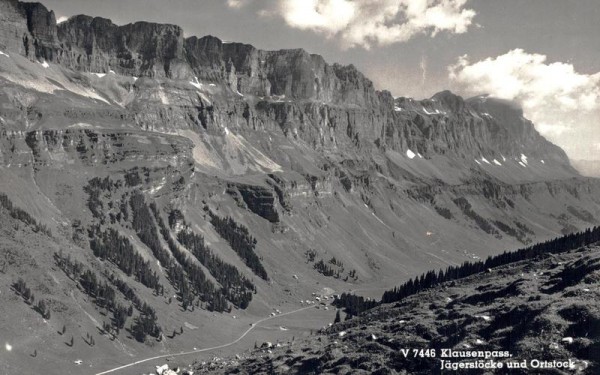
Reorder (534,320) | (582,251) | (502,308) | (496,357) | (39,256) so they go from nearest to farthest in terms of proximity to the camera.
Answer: (496,357) < (534,320) < (502,308) < (582,251) < (39,256)

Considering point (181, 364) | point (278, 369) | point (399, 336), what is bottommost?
point (181, 364)

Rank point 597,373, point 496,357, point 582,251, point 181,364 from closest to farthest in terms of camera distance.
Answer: point 597,373 → point 496,357 → point 582,251 → point 181,364

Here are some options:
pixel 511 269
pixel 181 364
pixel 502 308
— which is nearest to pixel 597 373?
pixel 502 308

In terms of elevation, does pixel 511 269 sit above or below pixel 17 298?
above

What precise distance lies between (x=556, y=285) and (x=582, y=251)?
140ft

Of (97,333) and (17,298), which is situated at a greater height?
(17,298)

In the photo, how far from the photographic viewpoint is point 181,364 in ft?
565

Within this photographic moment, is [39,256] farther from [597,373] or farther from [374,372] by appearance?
[597,373]

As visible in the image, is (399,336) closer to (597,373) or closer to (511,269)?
(597,373)

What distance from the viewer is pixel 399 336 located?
104 metres

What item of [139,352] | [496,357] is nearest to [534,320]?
[496,357]

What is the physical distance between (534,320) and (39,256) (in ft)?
555

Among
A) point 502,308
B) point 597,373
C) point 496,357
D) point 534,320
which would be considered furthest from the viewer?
point 502,308

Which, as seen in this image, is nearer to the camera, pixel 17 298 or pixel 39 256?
pixel 17 298
